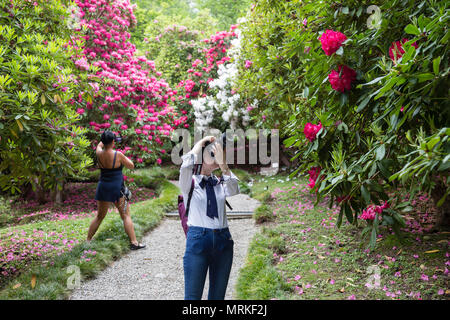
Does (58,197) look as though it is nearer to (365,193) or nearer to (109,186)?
(109,186)

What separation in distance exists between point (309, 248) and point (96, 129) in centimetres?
618

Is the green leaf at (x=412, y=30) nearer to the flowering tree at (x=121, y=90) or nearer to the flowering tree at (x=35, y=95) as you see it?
the flowering tree at (x=35, y=95)

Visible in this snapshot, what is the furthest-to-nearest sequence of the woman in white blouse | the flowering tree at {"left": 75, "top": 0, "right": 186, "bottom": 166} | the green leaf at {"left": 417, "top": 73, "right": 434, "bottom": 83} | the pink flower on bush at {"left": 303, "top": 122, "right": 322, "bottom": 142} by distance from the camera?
1. the flowering tree at {"left": 75, "top": 0, "right": 186, "bottom": 166}
2. the pink flower on bush at {"left": 303, "top": 122, "right": 322, "bottom": 142}
3. the woman in white blouse
4. the green leaf at {"left": 417, "top": 73, "right": 434, "bottom": 83}

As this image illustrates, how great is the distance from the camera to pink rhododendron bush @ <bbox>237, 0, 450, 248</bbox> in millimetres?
1915

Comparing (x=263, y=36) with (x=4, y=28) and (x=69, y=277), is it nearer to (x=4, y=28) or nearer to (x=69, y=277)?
(x=4, y=28)

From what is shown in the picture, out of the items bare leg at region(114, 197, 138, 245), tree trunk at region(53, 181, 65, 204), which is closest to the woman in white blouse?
bare leg at region(114, 197, 138, 245)

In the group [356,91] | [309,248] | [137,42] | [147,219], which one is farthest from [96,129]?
[137,42]

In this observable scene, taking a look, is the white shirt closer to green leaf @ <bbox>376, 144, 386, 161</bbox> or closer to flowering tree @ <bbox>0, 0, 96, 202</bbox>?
green leaf @ <bbox>376, 144, 386, 161</bbox>

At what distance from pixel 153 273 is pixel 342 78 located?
3.40 meters

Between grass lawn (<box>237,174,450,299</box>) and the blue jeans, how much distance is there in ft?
3.03

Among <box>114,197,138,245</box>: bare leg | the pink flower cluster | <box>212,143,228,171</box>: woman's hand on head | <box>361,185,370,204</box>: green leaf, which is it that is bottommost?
<box>114,197,138,245</box>: bare leg

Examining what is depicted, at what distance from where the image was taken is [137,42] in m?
19.2


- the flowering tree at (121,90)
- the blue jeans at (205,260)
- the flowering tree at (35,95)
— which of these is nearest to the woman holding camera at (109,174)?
the flowering tree at (35,95)

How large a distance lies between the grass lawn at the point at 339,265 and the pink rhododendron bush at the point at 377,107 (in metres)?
0.64
